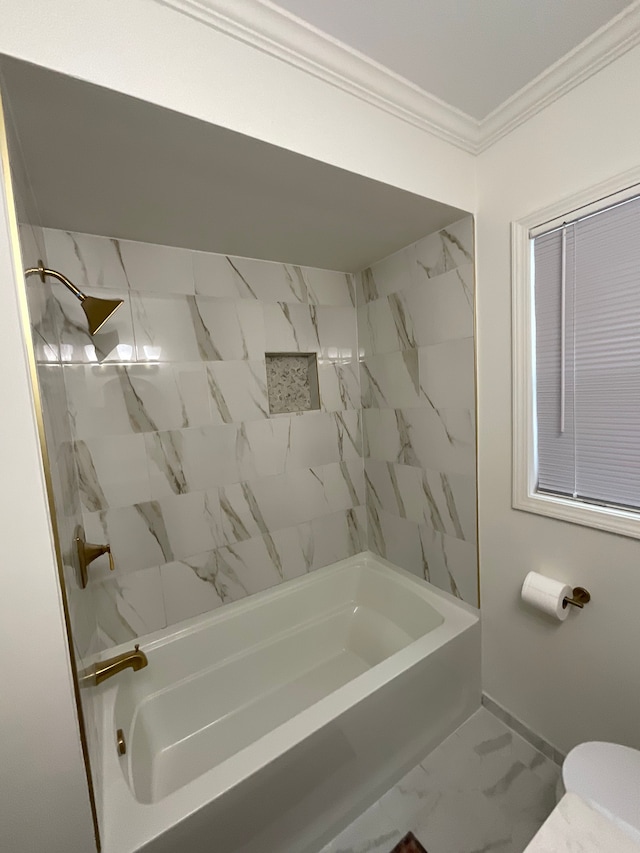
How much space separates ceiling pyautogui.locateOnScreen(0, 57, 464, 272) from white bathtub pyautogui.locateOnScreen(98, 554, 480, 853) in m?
1.65

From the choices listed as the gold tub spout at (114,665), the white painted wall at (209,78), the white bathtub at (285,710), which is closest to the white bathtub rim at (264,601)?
the white bathtub at (285,710)

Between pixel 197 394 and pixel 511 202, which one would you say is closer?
pixel 511 202

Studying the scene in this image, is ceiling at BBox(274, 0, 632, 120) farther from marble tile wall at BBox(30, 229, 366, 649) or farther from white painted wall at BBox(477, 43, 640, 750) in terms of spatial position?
marble tile wall at BBox(30, 229, 366, 649)

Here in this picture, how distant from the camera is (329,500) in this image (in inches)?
82.8

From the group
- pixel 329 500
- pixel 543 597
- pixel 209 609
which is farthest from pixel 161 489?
pixel 543 597

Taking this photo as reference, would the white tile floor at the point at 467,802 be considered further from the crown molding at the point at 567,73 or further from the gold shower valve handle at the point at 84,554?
the crown molding at the point at 567,73

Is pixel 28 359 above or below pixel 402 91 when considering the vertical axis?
below

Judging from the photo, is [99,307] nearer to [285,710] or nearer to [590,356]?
[590,356]

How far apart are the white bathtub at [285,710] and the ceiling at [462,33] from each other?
2052mm

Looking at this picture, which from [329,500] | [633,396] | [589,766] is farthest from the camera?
[329,500]

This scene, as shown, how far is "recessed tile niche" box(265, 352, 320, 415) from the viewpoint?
1988 millimetres

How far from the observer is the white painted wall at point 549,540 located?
3.59ft

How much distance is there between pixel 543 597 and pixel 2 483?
5.48 feet

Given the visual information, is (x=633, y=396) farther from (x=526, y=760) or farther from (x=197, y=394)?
(x=197, y=394)
